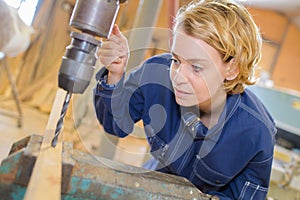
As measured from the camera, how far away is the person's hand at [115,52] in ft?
2.45

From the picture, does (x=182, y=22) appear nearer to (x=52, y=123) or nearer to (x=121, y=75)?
(x=121, y=75)

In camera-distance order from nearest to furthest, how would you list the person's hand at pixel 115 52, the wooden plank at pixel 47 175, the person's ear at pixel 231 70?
the wooden plank at pixel 47 175 < the person's hand at pixel 115 52 < the person's ear at pixel 231 70

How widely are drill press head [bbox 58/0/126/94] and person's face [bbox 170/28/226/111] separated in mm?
295

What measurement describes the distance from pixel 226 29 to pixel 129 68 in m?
0.85

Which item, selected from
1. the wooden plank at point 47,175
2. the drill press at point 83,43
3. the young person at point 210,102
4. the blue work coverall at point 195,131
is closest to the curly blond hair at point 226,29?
the young person at point 210,102

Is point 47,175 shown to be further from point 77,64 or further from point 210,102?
point 210,102

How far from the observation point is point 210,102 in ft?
3.04

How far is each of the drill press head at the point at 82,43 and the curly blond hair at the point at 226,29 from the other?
33cm

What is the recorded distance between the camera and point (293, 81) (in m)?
5.38

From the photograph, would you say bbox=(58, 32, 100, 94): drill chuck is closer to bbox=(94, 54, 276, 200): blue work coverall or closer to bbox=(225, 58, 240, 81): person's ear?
bbox=(94, 54, 276, 200): blue work coverall

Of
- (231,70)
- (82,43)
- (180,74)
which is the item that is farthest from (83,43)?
(231,70)

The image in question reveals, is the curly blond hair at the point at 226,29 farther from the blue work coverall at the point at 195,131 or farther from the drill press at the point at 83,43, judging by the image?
the drill press at the point at 83,43

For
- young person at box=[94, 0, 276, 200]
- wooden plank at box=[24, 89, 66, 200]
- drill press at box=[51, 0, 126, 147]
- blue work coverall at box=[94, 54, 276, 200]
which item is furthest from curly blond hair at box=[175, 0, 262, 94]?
wooden plank at box=[24, 89, 66, 200]

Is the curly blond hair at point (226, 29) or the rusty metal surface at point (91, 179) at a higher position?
the curly blond hair at point (226, 29)
